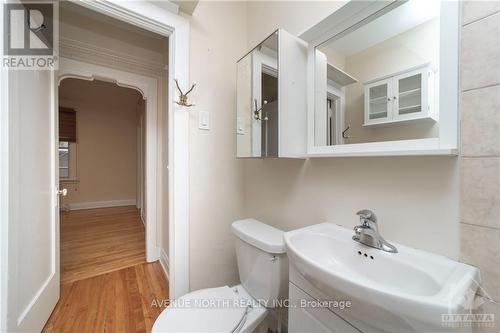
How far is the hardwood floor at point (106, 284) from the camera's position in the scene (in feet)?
4.43

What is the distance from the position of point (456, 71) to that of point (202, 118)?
1.20 metres

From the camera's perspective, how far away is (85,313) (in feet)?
4.66

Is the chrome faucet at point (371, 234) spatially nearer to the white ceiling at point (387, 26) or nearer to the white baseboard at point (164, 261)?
the white ceiling at point (387, 26)

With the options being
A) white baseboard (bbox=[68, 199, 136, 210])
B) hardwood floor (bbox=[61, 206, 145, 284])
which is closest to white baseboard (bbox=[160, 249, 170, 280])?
hardwood floor (bbox=[61, 206, 145, 284])

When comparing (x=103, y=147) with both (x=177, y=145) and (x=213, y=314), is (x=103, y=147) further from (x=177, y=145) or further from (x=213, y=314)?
(x=213, y=314)

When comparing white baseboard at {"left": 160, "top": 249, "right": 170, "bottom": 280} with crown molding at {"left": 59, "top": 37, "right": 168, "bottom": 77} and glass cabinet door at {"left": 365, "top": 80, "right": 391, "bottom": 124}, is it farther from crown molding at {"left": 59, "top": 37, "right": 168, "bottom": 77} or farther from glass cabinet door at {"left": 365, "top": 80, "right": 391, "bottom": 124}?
glass cabinet door at {"left": 365, "top": 80, "right": 391, "bottom": 124}

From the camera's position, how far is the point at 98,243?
259 centimetres

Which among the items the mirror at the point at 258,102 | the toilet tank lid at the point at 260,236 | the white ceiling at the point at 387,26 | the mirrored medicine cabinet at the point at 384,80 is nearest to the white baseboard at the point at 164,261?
the toilet tank lid at the point at 260,236

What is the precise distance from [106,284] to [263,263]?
1.64 meters

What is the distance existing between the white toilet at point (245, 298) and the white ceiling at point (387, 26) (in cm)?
99

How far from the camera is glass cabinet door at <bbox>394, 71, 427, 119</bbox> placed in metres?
0.73

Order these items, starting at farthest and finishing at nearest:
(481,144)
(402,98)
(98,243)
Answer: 1. (98,243)
2. (402,98)
3. (481,144)

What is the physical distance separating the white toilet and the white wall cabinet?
2.36 ft

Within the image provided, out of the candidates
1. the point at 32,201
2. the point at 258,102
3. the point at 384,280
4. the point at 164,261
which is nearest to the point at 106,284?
the point at 164,261
